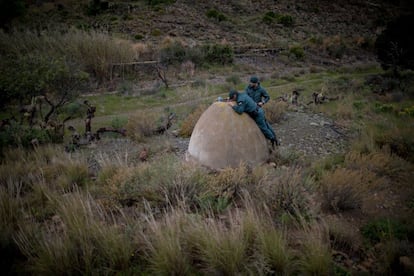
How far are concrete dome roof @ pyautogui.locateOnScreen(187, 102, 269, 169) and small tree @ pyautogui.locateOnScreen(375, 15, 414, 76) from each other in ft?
52.2

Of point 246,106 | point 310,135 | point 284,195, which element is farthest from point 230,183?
point 310,135

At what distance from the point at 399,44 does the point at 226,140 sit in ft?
59.2

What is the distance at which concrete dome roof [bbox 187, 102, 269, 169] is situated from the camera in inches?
199

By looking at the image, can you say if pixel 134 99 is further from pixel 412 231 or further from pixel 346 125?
pixel 412 231

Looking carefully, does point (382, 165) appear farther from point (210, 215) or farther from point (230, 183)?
point (210, 215)

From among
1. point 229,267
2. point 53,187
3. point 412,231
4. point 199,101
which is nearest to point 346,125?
point 412,231

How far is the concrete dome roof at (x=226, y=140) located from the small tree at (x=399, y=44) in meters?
15.9

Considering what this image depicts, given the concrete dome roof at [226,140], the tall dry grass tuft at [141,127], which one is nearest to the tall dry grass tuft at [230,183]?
the concrete dome roof at [226,140]

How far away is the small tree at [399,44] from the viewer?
1647 centimetres

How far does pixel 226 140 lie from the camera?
5.07 metres

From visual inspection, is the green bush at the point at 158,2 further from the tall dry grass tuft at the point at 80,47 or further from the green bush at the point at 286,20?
the tall dry grass tuft at the point at 80,47

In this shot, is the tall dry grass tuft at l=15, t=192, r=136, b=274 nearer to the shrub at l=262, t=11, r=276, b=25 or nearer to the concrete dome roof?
the concrete dome roof

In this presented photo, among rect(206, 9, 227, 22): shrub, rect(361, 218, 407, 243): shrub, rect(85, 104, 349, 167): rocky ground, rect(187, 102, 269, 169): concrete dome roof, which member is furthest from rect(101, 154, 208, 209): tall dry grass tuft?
rect(206, 9, 227, 22): shrub

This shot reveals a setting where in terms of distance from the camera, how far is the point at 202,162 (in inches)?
205
